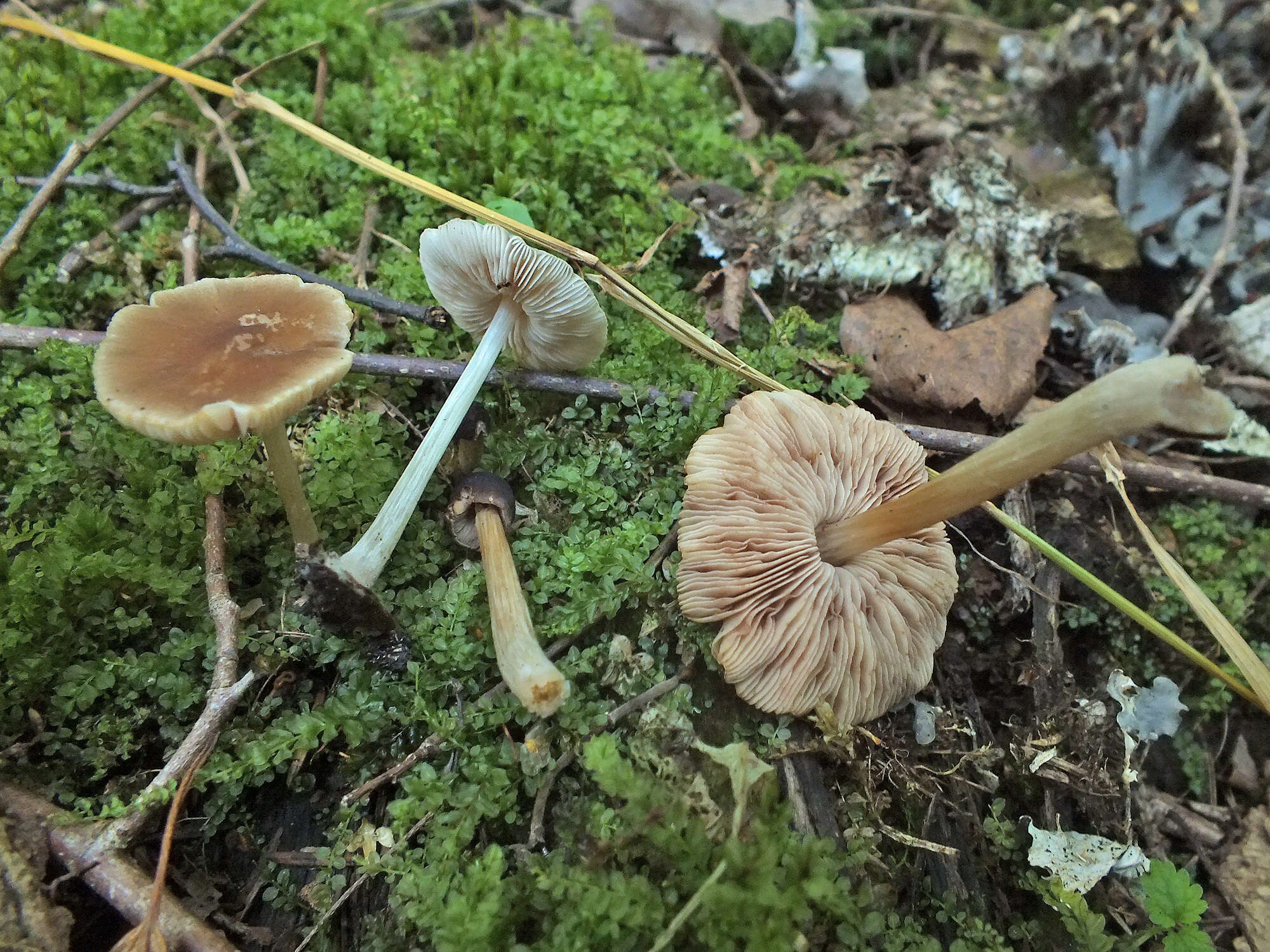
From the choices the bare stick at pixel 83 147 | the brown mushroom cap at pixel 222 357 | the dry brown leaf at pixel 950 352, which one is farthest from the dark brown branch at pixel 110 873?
the dry brown leaf at pixel 950 352

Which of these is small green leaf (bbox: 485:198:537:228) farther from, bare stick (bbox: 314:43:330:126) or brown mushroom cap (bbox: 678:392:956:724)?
brown mushroom cap (bbox: 678:392:956:724)

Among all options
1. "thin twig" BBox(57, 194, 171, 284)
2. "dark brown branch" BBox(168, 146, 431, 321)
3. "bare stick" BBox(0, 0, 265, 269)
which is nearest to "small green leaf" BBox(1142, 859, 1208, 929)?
"dark brown branch" BBox(168, 146, 431, 321)

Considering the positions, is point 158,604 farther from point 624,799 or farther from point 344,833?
point 624,799

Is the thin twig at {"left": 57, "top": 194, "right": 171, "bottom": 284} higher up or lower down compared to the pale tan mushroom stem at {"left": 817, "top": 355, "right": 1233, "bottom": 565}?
lower down

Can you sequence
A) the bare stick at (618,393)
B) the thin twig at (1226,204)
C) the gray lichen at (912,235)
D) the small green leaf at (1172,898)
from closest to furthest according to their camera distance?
the small green leaf at (1172,898)
the bare stick at (618,393)
the gray lichen at (912,235)
the thin twig at (1226,204)

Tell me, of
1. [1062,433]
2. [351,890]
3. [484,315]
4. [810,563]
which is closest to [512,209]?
[484,315]

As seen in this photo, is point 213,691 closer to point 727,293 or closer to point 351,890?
point 351,890

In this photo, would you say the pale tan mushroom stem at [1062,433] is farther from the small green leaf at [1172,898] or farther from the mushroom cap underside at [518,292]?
the small green leaf at [1172,898]
